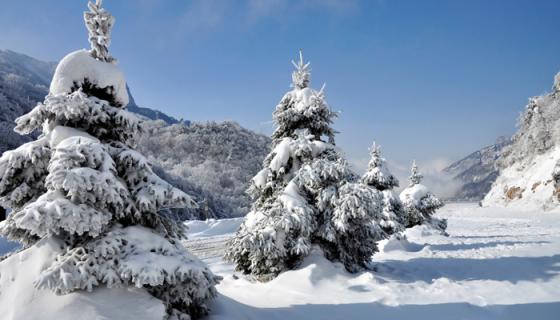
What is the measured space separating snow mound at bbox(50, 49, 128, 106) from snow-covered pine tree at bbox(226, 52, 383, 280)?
207 inches

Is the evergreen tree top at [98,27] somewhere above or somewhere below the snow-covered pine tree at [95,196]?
above

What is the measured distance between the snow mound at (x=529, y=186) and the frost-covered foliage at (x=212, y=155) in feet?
147

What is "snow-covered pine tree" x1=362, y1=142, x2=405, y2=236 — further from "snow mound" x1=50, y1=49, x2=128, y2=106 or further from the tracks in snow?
"snow mound" x1=50, y1=49, x2=128, y2=106

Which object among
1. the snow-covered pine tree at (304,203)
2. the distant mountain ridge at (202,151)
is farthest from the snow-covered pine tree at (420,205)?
the distant mountain ridge at (202,151)

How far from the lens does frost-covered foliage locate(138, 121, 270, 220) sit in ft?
280

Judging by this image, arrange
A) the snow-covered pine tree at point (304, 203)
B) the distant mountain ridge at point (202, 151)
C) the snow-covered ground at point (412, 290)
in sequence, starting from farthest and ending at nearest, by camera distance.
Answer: the distant mountain ridge at point (202, 151) → the snow-covered pine tree at point (304, 203) → the snow-covered ground at point (412, 290)

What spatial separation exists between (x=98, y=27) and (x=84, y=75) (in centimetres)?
104

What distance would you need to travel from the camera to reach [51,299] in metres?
4.69

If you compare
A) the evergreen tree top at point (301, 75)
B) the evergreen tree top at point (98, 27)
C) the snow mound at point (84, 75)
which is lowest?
the snow mound at point (84, 75)

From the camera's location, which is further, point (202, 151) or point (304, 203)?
point (202, 151)

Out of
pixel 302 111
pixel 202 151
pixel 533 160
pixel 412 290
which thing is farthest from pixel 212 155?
pixel 412 290

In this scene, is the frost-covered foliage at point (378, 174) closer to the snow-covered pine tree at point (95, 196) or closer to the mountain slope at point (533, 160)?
the snow-covered pine tree at point (95, 196)

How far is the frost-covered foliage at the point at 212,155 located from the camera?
280ft

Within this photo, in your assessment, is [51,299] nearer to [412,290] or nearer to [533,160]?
[412,290]
